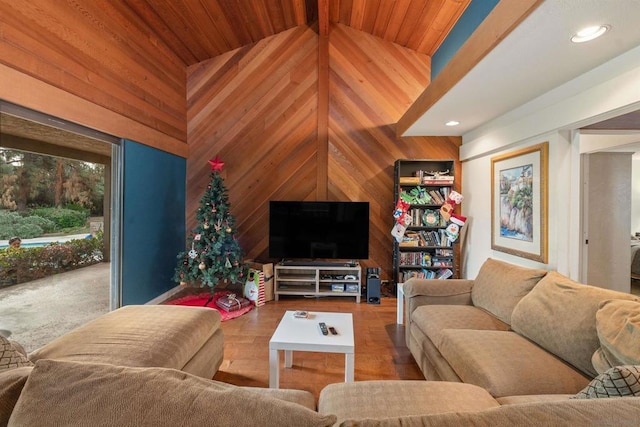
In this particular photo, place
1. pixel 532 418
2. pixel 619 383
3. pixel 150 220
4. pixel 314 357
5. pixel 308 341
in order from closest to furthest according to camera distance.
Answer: pixel 532 418 < pixel 619 383 < pixel 308 341 < pixel 314 357 < pixel 150 220

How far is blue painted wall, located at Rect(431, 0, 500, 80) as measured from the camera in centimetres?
269

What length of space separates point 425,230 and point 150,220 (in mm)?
3703

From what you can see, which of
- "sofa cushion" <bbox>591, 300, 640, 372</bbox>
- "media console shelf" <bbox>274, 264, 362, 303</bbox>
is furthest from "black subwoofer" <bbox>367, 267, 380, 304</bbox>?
"sofa cushion" <bbox>591, 300, 640, 372</bbox>

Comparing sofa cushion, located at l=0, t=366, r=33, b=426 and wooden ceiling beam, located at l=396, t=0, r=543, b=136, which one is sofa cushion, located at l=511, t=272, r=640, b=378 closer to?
wooden ceiling beam, located at l=396, t=0, r=543, b=136

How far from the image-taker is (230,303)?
3.63m

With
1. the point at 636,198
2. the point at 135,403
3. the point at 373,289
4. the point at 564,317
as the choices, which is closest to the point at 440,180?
the point at 373,289

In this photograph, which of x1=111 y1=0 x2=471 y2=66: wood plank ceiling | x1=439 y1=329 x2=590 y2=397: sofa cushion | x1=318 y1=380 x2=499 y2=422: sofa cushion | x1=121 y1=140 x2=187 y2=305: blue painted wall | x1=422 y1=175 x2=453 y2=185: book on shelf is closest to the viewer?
x1=318 y1=380 x2=499 y2=422: sofa cushion

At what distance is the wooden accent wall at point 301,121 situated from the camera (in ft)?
14.7

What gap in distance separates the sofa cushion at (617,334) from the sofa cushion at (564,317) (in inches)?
3.4

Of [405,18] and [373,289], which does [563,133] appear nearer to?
[405,18]

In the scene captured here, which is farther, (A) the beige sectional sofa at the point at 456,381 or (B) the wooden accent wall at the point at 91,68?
(B) the wooden accent wall at the point at 91,68

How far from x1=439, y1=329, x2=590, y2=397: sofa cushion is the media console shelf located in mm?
2197

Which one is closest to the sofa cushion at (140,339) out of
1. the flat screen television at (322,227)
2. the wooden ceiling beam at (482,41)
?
the flat screen television at (322,227)

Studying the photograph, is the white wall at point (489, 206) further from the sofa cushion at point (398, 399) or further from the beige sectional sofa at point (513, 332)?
the sofa cushion at point (398, 399)
